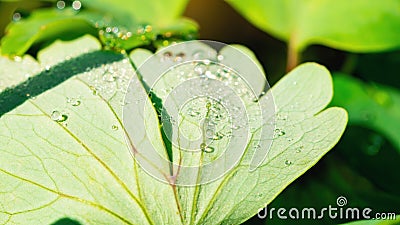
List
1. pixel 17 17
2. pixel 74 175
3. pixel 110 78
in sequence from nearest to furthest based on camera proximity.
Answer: pixel 74 175, pixel 110 78, pixel 17 17

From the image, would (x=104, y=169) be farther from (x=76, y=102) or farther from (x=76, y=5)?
(x=76, y=5)

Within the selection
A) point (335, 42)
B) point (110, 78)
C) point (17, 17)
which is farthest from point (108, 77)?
point (335, 42)

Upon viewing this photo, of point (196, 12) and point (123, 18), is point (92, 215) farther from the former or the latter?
→ point (196, 12)

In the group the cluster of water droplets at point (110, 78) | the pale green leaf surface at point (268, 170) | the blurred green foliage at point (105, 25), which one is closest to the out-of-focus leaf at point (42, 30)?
the blurred green foliage at point (105, 25)

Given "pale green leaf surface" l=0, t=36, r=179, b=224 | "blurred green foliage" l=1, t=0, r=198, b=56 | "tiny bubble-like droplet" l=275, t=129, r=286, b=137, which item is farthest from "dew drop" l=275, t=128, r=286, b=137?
"blurred green foliage" l=1, t=0, r=198, b=56

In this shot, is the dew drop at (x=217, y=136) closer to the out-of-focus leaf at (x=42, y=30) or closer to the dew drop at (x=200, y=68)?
the dew drop at (x=200, y=68)

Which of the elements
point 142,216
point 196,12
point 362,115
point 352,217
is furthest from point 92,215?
point 196,12

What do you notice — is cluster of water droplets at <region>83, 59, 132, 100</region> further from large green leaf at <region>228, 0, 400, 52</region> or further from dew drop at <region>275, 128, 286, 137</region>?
large green leaf at <region>228, 0, 400, 52</region>
